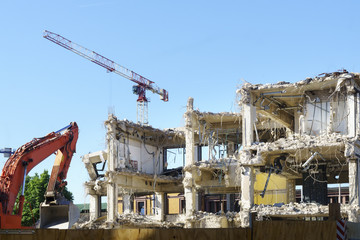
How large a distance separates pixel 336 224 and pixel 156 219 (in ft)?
113

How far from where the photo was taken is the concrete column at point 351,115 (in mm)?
27359

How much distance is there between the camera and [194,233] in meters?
9.09

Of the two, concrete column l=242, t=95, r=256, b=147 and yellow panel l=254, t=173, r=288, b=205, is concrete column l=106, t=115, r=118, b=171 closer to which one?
yellow panel l=254, t=173, r=288, b=205

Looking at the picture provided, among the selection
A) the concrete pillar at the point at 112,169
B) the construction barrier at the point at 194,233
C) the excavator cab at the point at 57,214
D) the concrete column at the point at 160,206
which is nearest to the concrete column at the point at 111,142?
the concrete pillar at the point at 112,169

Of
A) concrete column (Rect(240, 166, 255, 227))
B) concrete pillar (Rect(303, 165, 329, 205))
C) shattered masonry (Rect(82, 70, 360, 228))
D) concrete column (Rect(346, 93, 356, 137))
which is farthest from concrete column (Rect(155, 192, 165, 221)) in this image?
concrete column (Rect(346, 93, 356, 137))

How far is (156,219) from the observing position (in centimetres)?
4344

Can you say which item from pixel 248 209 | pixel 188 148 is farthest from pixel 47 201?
pixel 188 148

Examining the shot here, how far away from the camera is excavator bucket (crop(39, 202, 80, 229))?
74.8 feet

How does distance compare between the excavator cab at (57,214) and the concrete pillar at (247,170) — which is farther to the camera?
the concrete pillar at (247,170)

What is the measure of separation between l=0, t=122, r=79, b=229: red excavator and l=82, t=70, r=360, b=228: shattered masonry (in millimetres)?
9148

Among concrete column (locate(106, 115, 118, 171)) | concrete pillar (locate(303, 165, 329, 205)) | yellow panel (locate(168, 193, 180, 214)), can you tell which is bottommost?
yellow panel (locate(168, 193, 180, 214))

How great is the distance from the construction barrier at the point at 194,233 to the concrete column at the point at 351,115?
61.9ft

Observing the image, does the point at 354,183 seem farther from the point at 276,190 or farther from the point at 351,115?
A: the point at 276,190

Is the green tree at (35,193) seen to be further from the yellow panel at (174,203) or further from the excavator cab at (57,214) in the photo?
the excavator cab at (57,214)
